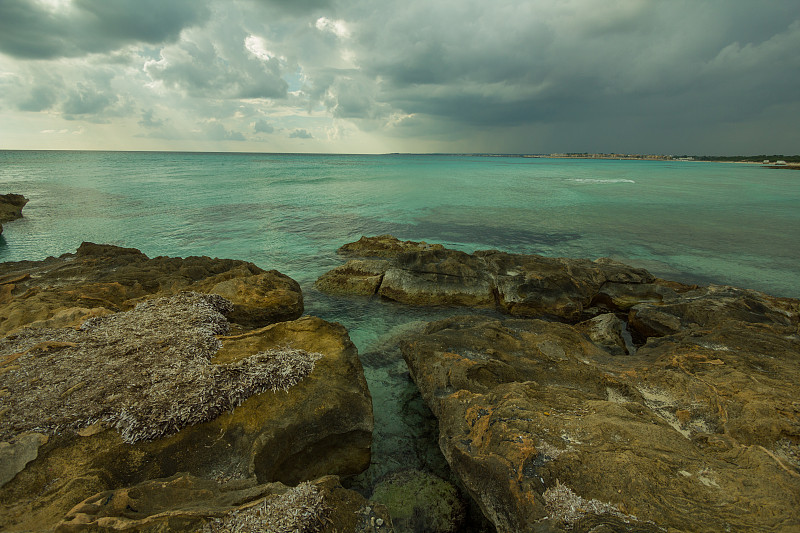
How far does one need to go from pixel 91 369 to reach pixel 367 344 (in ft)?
18.6

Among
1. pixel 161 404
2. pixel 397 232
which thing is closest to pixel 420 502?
pixel 161 404

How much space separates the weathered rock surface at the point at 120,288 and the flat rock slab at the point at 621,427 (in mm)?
4266

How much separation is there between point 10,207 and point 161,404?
32.0 m

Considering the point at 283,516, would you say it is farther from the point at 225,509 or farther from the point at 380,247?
the point at 380,247

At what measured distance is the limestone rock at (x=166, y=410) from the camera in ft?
13.5

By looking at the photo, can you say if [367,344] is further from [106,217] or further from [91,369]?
[106,217]

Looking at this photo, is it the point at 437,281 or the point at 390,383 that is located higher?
the point at 437,281

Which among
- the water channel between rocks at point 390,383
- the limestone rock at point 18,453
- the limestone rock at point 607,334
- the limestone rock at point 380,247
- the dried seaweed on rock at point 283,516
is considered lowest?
the water channel between rocks at point 390,383

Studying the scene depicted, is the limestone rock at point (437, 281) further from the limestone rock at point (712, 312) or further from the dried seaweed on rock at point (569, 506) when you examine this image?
the dried seaweed on rock at point (569, 506)

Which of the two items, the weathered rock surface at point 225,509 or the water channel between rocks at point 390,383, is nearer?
the weathered rock surface at point 225,509

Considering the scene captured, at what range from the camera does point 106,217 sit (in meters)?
25.6

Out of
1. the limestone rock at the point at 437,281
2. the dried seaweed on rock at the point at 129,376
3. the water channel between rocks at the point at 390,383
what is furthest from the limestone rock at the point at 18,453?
the limestone rock at the point at 437,281

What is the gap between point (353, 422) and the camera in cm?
532

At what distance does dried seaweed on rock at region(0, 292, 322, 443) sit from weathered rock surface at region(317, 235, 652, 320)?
20.5 ft
